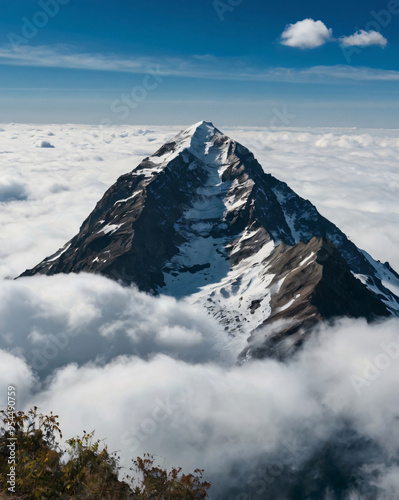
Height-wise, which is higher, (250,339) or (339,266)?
(339,266)

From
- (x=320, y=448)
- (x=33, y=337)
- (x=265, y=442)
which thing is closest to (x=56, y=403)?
(x=33, y=337)

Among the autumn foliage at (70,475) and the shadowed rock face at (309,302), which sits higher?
the autumn foliage at (70,475)

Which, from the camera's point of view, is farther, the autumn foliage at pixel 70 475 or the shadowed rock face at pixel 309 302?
the shadowed rock face at pixel 309 302

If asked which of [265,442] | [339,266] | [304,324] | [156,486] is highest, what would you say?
[156,486]

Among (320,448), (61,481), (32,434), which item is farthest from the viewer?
(320,448)

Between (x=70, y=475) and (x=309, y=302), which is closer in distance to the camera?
(x=70, y=475)

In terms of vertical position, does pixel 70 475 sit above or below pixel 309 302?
above

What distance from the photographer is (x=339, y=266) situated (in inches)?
6875

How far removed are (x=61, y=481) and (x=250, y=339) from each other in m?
157

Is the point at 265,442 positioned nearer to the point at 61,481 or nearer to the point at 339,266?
the point at 339,266

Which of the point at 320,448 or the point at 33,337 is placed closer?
the point at 320,448

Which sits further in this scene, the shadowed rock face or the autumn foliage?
the shadowed rock face

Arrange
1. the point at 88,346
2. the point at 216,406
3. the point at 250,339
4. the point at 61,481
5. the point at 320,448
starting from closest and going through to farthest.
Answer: the point at 61,481 < the point at 320,448 < the point at 216,406 < the point at 250,339 < the point at 88,346

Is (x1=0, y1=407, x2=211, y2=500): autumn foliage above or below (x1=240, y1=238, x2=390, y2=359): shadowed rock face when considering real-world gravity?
above
